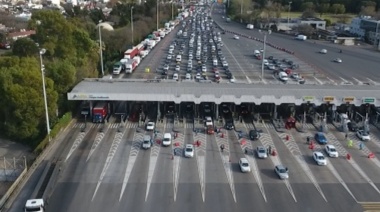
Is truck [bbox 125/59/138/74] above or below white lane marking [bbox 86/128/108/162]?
above

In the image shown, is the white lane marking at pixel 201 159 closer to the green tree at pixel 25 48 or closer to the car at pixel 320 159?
the car at pixel 320 159

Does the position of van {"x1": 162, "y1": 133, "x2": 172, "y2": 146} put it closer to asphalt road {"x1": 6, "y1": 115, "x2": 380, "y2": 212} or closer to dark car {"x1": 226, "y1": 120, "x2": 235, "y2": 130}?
asphalt road {"x1": 6, "y1": 115, "x2": 380, "y2": 212}

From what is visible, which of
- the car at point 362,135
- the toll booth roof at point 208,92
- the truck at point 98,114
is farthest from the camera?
the truck at point 98,114

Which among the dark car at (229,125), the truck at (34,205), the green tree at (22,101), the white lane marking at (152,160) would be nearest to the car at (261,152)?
the dark car at (229,125)

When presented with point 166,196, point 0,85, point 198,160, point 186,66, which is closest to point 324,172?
point 198,160

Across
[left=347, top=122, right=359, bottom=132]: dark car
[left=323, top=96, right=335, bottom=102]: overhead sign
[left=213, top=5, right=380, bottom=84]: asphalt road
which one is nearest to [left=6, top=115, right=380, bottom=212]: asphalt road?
[left=347, top=122, right=359, bottom=132]: dark car

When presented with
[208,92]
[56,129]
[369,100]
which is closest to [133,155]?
[56,129]
